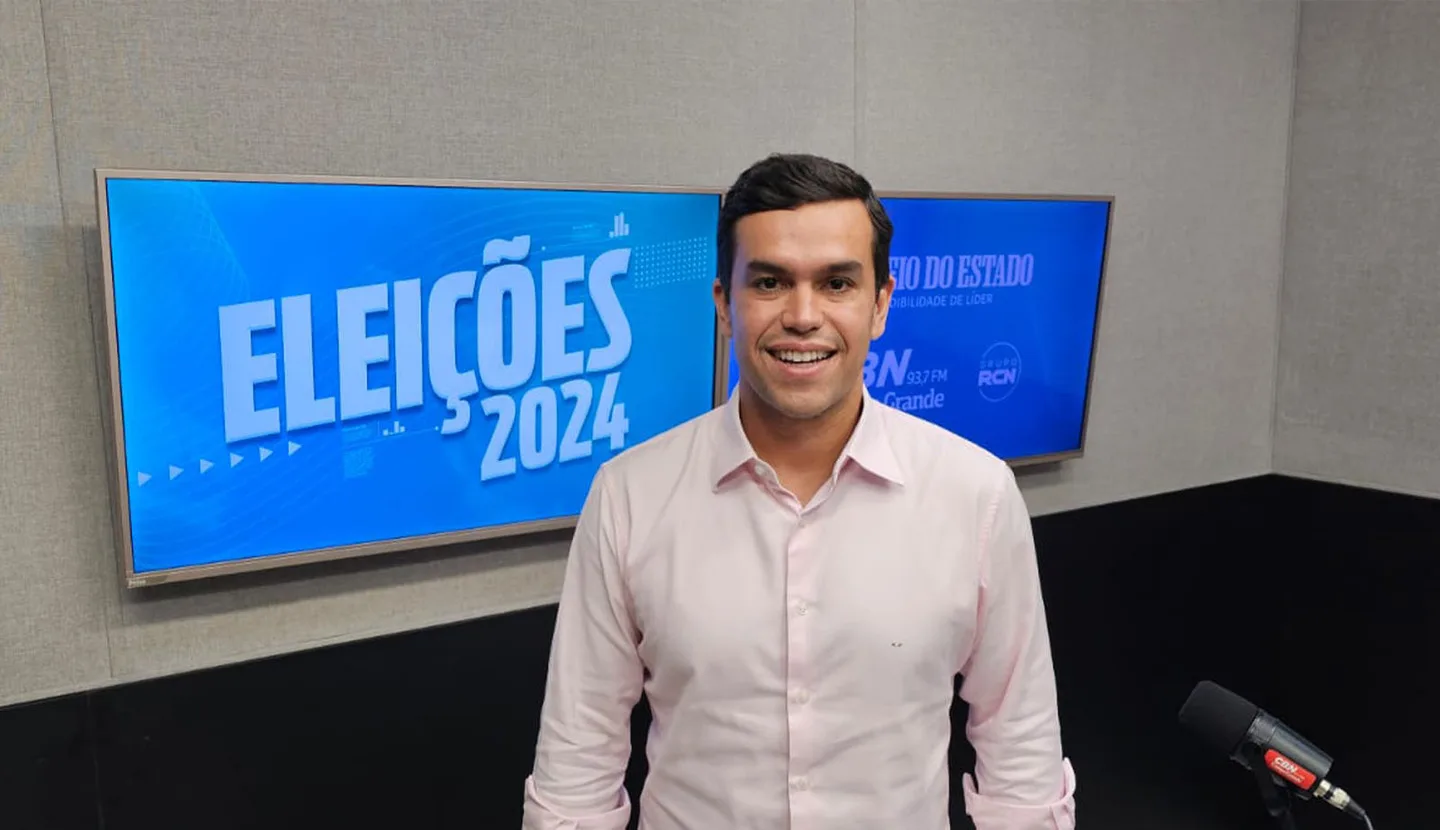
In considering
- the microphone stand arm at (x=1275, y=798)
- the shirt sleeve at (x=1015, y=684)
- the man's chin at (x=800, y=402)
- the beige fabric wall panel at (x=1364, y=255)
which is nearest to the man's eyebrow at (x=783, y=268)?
the man's chin at (x=800, y=402)

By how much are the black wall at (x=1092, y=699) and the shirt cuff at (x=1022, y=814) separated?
0.98 metres

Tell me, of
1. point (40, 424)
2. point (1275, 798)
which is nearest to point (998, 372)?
point (1275, 798)

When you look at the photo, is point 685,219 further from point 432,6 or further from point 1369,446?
point 1369,446

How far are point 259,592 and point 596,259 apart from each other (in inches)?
32.7

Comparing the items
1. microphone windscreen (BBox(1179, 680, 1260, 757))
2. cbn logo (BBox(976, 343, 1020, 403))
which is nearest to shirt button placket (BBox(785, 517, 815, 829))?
microphone windscreen (BBox(1179, 680, 1260, 757))

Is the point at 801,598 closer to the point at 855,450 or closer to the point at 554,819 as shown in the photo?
the point at 855,450

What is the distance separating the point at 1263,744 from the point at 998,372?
1318 millimetres

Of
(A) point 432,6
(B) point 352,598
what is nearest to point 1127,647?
(B) point 352,598

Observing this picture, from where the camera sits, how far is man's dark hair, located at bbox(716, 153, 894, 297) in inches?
51.1

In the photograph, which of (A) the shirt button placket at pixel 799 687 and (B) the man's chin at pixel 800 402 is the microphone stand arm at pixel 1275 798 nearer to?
(A) the shirt button placket at pixel 799 687

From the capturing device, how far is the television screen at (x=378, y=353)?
5.43 feet

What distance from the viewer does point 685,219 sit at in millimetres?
2100

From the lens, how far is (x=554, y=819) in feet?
4.44

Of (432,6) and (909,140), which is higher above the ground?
(432,6)
